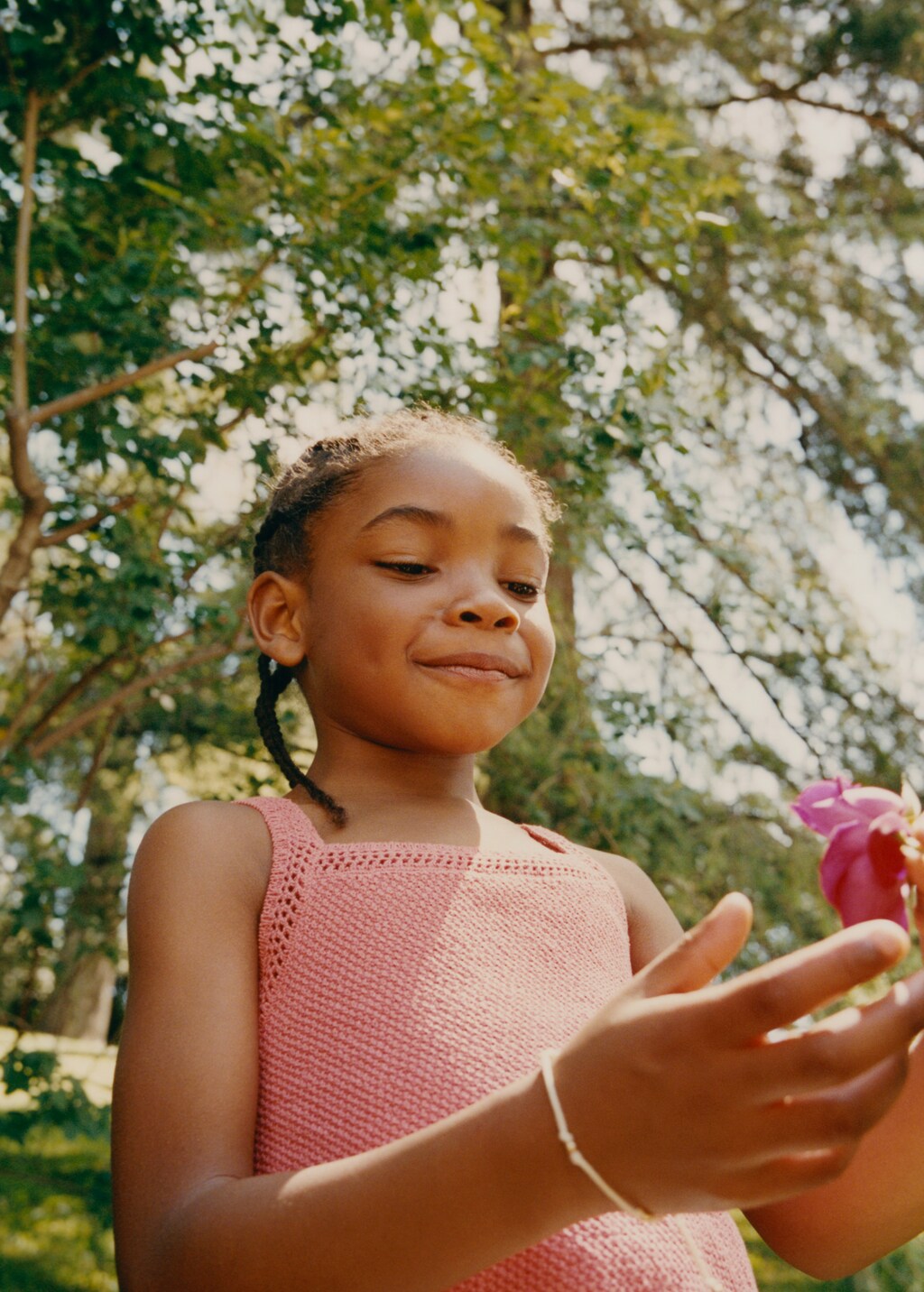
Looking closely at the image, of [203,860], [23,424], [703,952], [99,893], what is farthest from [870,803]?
[99,893]

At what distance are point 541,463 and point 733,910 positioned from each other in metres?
3.14

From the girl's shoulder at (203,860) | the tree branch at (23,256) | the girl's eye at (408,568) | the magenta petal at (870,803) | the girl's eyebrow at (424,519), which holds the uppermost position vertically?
the tree branch at (23,256)

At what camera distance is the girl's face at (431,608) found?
1640 mm

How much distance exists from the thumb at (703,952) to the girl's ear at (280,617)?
108 centimetres

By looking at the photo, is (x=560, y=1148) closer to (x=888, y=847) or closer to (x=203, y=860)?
(x=888, y=847)

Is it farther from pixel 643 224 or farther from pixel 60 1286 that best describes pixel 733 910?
pixel 60 1286

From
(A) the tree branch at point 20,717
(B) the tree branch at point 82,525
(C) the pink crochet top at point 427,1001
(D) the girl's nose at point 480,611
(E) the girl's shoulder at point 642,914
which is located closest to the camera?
(C) the pink crochet top at point 427,1001

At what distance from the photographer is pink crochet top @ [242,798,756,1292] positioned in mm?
1219

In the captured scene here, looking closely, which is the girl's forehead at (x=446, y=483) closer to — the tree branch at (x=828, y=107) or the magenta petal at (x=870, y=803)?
the magenta petal at (x=870, y=803)

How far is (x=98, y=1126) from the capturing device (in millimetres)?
3291

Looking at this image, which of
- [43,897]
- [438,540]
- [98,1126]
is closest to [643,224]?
[438,540]

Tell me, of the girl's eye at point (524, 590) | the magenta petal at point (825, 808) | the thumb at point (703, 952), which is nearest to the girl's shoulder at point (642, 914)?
the girl's eye at point (524, 590)

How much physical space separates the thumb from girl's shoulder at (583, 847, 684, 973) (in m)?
0.87

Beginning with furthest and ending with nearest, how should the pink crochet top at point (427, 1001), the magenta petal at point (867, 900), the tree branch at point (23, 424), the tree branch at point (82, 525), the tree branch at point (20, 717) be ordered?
the tree branch at point (20, 717)
the tree branch at point (82, 525)
the tree branch at point (23, 424)
the pink crochet top at point (427, 1001)
the magenta petal at point (867, 900)
